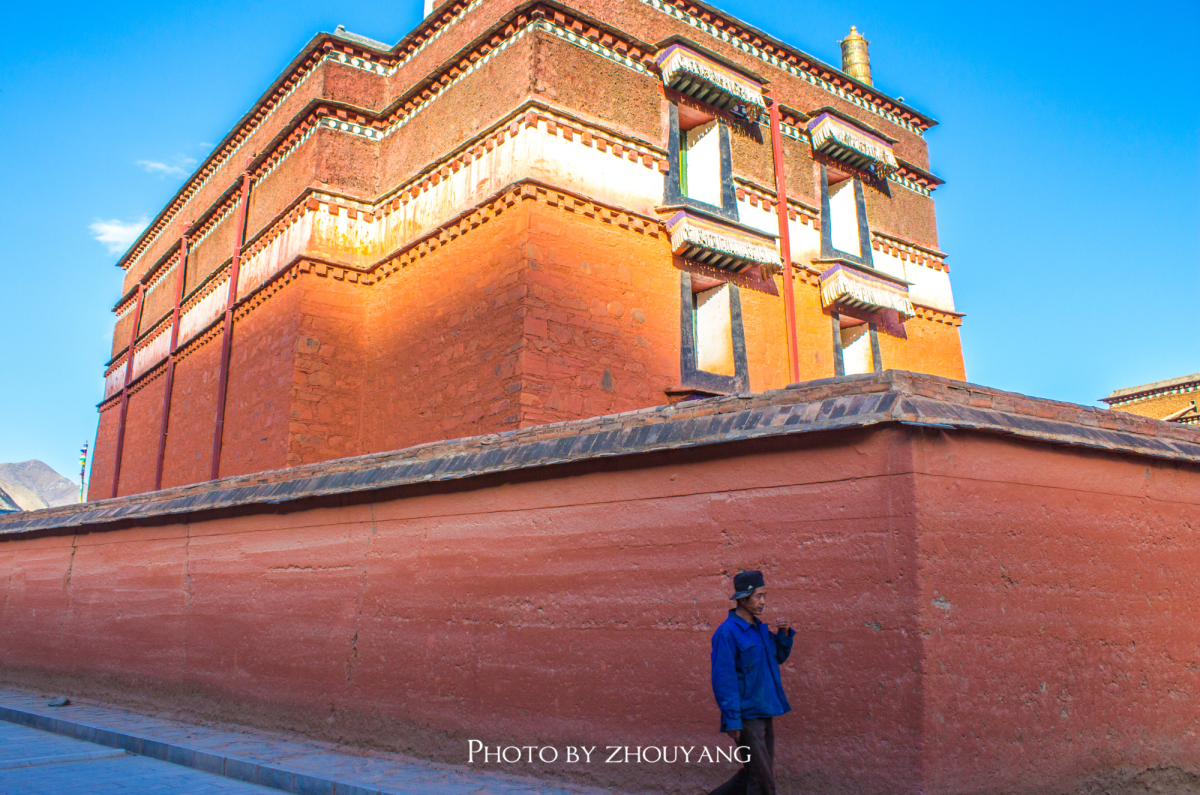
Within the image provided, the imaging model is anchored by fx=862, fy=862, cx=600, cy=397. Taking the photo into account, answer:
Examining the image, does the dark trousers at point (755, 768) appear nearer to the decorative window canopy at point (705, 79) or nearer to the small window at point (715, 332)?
the small window at point (715, 332)

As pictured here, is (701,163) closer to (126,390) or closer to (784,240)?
(784,240)

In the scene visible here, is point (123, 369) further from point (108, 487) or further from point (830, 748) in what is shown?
point (830, 748)

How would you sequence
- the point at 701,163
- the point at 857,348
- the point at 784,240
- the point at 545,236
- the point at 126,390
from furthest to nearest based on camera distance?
1. the point at 126,390
2. the point at 857,348
3. the point at 784,240
4. the point at 701,163
5. the point at 545,236

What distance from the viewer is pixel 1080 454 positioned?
5227mm

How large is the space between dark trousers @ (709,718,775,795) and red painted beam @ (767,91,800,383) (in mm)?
8780

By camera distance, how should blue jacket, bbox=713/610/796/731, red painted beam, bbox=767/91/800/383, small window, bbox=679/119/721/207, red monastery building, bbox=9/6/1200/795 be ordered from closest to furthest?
blue jacket, bbox=713/610/796/731 < red monastery building, bbox=9/6/1200/795 < small window, bbox=679/119/721/207 < red painted beam, bbox=767/91/800/383

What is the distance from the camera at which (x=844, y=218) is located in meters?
14.8

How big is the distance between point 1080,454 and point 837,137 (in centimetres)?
1035

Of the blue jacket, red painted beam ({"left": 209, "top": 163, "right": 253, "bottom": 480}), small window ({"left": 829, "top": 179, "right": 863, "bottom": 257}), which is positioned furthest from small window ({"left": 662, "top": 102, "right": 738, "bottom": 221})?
the blue jacket

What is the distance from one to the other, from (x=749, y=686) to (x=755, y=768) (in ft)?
1.23

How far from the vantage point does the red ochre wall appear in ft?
14.6

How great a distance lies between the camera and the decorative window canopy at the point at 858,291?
13742 mm

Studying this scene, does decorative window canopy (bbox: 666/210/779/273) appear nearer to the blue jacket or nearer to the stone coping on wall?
the stone coping on wall

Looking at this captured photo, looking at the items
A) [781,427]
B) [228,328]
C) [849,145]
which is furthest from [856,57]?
[781,427]
